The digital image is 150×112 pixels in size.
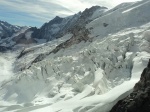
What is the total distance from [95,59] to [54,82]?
652cm

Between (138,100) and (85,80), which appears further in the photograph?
(85,80)

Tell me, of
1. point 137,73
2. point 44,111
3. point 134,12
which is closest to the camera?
point 44,111

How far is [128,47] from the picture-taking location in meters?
50.0

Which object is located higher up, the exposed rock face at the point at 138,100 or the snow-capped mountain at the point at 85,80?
the snow-capped mountain at the point at 85,80

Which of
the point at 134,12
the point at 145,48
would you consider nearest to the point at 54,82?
the point at 145,48

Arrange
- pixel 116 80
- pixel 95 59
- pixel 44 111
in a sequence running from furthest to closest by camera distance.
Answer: pixel 95 59, pixel 116 80, pixel 44 111

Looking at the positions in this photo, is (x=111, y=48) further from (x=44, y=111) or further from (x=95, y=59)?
(x=44, y=111)

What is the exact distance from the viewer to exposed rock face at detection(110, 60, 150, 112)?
88.6 feet

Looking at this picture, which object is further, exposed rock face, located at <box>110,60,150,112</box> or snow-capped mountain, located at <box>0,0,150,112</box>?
snow-capped mountain, located at <box>0,0,150,112</box>

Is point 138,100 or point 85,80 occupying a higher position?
point 85,80

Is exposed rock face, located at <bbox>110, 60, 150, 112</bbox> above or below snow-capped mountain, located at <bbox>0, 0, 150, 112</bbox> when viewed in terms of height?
below

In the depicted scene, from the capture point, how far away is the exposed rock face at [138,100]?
27016mm

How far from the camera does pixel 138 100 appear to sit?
27.4 m

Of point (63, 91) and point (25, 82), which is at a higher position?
point (25, 82)
